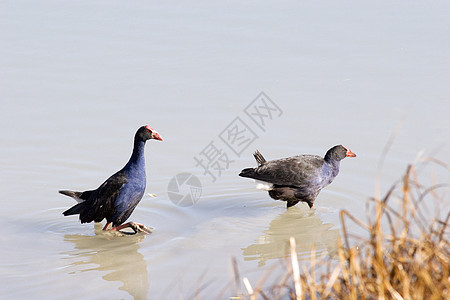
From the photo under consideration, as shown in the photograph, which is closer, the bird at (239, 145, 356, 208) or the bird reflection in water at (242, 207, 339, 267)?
the bird reflection in water at (242, 207, 339, 267)

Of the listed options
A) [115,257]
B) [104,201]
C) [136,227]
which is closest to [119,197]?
[104,201]

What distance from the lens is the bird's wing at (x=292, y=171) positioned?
7.18 metres

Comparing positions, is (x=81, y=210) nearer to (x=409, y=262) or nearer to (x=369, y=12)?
(x=409, y=262)

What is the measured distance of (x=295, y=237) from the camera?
652 cm

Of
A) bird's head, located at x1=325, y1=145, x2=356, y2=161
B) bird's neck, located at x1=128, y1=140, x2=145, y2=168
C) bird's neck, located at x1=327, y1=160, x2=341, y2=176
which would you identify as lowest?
bird's neck, located at x1=327, y1=160, x2=341, y2=176

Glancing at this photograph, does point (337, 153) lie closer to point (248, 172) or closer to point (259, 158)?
point (259, 158)

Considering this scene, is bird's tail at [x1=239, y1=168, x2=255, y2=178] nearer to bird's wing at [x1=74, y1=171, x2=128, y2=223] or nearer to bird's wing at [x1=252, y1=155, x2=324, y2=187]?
bird's wing at [x1=252, y1=155, x2=324, y2=187]

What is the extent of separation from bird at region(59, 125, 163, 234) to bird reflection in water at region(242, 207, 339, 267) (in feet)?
3.49

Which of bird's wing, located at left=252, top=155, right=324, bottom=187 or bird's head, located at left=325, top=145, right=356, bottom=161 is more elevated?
bird's head, located at left=325, top=145, right=356, bottom=161

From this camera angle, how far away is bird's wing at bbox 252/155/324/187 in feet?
23.6

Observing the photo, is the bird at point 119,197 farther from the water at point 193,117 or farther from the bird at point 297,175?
the bird at point 297,175

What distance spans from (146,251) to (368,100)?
3704mm

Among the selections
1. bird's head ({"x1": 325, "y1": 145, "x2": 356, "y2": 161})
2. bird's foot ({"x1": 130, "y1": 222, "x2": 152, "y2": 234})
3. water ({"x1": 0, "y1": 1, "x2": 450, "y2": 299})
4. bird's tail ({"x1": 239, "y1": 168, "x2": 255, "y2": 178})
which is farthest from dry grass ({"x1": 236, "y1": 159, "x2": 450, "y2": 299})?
bird's head ({"x1": 325, "y1": 145, "x2": 356, "y2": 161})

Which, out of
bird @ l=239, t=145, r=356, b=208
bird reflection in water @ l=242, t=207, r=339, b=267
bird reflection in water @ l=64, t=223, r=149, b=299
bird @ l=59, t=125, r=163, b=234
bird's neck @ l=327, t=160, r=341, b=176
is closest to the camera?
bird reflection in water @ l=64, t=223, r=149, b=299
